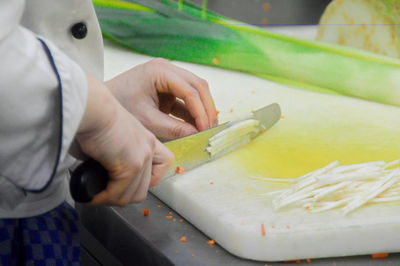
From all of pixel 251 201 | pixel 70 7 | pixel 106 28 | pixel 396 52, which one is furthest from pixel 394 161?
pixel 106 28

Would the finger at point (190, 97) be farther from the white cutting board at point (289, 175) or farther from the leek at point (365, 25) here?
the leek at point (365, 25)

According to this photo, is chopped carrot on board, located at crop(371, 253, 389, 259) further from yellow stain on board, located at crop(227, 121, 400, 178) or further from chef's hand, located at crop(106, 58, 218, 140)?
chef's hand, located at crop(106, 58, 218, 140)

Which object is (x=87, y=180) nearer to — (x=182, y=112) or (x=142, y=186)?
(x=142, y=186)

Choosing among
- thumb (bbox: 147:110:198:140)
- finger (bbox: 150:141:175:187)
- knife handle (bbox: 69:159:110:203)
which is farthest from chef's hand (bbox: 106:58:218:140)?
knife handle (bbox: 69:159:110:203)

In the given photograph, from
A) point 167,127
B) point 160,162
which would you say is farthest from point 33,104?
point 167,127

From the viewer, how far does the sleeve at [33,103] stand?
54cm

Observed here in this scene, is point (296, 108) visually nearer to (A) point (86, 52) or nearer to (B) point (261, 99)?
(B) point (261, 99)

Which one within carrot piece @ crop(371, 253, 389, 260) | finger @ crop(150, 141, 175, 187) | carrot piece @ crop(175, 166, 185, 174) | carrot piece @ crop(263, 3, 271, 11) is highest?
finger @ crop(150, 141, 175, 187)

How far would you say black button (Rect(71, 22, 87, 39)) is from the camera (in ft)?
2.99

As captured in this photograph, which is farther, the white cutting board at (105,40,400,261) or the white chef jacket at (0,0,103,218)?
the white cutting board at (105,40,400,261)

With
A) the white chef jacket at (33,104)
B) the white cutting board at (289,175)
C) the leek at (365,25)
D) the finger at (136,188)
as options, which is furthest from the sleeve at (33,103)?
the leek at (365,25)

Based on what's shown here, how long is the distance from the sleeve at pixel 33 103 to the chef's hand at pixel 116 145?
3 cm

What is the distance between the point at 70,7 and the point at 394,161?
0.65 metres

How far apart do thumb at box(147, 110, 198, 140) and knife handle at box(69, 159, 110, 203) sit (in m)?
0.36
